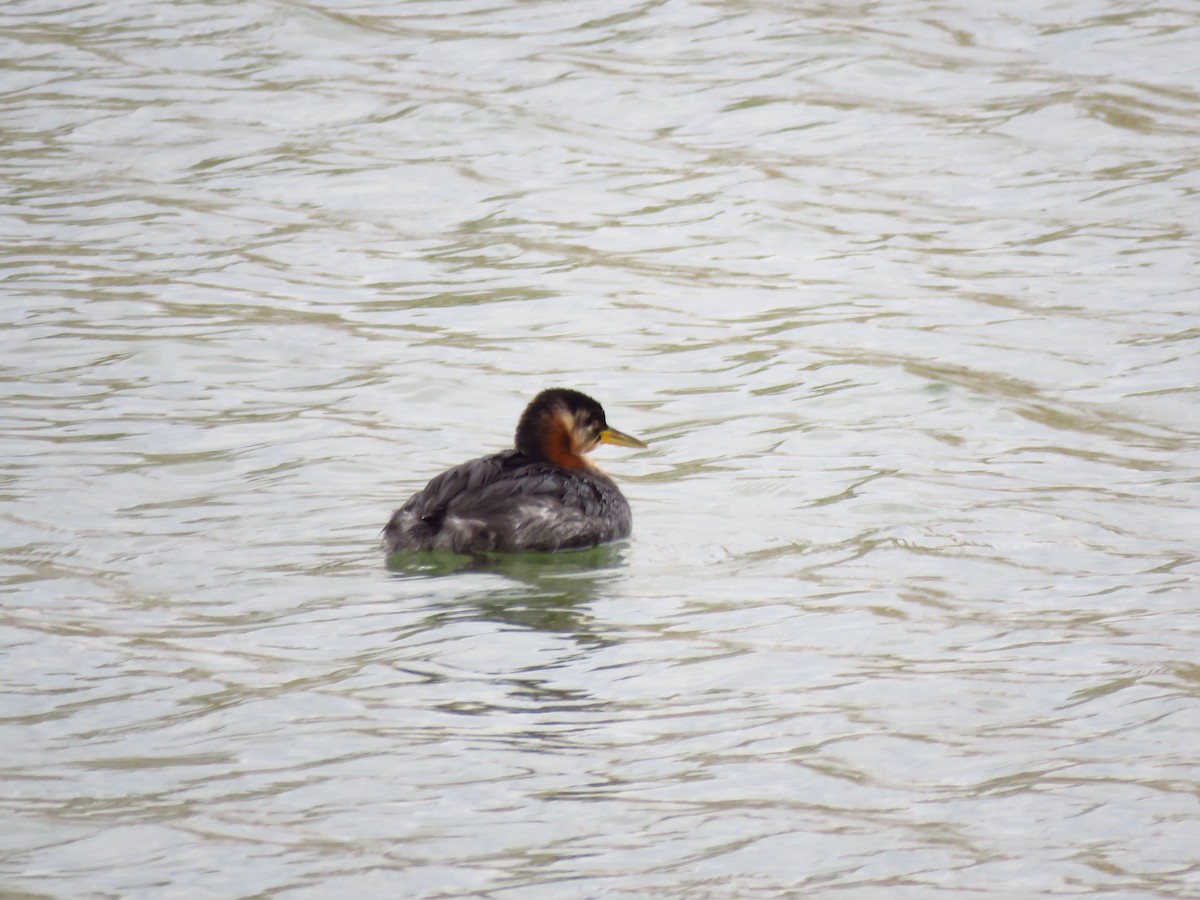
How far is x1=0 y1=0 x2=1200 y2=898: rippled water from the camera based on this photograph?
19.1ft

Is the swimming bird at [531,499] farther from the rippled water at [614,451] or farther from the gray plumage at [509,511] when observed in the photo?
the rippled water at [614,451]

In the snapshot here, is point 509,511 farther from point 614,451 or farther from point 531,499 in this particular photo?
point 614,451

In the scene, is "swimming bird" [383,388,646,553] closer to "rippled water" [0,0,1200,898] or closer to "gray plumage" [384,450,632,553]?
"gray plumage" [384,450,632,553]

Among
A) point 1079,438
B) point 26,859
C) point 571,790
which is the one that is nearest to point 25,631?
point 26,859

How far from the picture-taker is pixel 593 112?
16.3 metres

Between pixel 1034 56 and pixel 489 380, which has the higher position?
pixel 1034 56

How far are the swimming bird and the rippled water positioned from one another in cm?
15

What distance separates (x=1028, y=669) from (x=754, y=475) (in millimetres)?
2778

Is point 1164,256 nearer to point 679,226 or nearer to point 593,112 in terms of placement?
point 679,226

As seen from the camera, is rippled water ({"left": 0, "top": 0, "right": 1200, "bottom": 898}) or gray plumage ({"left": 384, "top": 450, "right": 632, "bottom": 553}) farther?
gray plumage ({"left": 384, "top": 450, "right": 632, "bottom": 553})

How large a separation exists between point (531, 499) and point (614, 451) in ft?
6.58

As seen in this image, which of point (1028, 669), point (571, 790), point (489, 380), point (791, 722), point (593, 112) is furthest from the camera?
point (593, 112)

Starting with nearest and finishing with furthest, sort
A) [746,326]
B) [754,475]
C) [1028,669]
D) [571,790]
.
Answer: [571,790], [1028,669], [754,475], [746,326]

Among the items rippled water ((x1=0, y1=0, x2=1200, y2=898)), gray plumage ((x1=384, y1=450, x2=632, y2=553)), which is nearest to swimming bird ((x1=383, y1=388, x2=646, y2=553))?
gray plumage ((x1=384, y1=450, x2=632, y2=553))
